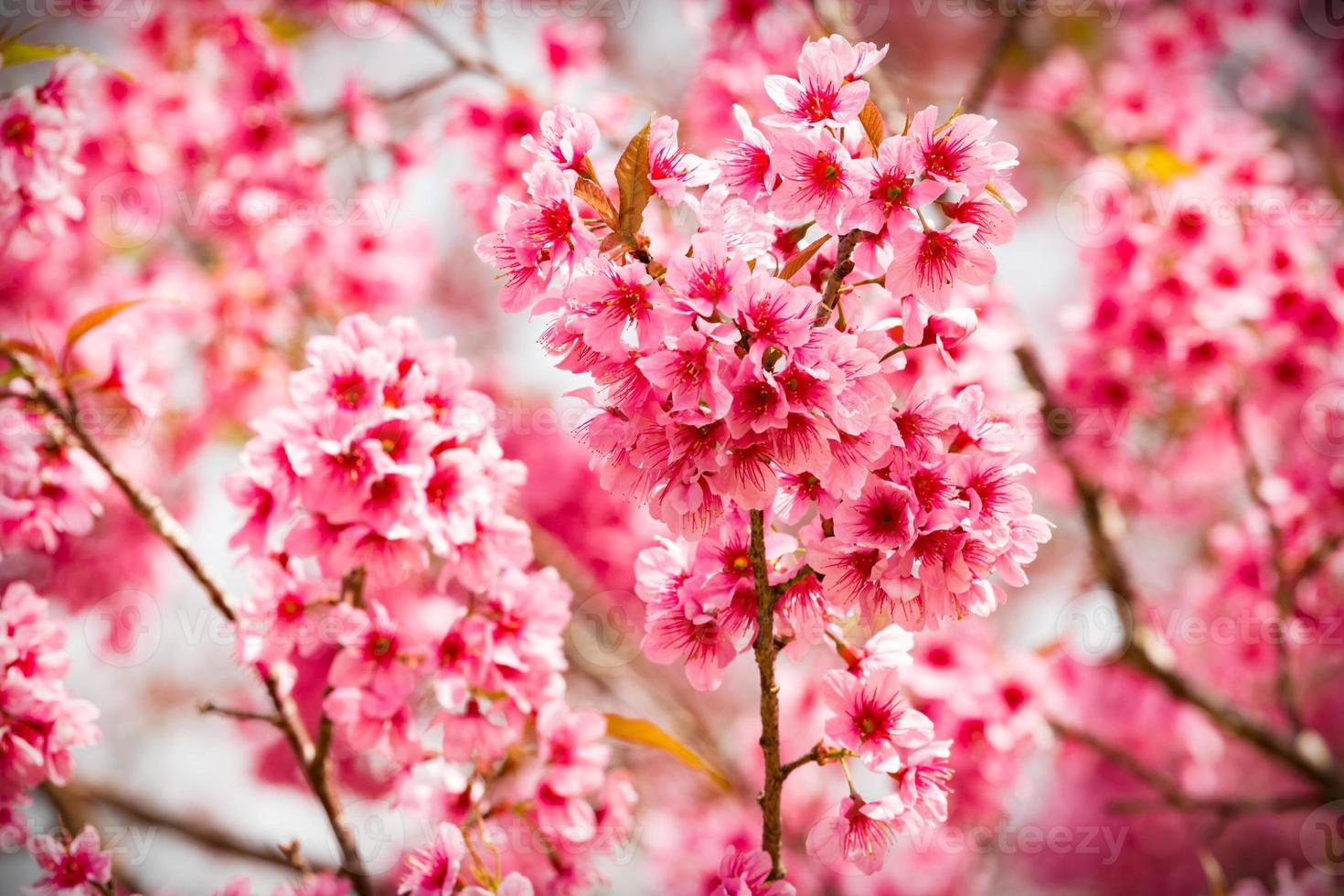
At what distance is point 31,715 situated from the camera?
147cm

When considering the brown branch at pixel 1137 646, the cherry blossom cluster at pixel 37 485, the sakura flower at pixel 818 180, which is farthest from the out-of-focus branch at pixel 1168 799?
the cherry blossom cluster at pixel 37 485

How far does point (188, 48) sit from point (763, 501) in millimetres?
3035

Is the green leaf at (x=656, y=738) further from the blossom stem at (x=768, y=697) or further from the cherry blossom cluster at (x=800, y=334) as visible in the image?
the cherry blossom cluster at (x=800, y=334)

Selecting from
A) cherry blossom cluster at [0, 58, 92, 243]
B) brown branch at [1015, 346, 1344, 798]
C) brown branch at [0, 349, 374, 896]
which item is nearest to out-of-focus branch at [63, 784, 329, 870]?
brown branch at [0, 349, 374, 896]

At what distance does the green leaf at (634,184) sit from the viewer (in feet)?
3.82

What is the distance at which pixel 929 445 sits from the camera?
117 cm

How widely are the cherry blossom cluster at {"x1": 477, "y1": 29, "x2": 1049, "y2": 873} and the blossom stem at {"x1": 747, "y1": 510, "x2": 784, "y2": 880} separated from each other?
0.03 m

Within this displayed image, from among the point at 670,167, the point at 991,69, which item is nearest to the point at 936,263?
the point at 670,167

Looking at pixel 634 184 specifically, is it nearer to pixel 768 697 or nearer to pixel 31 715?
pixel 768 697

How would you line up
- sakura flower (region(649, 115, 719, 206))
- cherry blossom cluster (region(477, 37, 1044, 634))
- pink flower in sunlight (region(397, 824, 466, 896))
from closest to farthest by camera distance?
cherry blossom cluster (region(477, 37, 1044, 634)) < sakura flower (region(649, 115, 719, 206)) < pink flower in sunlight (region(397, 824, 466, 896))

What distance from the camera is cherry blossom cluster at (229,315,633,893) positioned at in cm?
141

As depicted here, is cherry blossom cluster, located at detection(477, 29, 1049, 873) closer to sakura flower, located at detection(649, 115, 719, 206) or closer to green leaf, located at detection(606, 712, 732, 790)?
sakura flower, located at detection(649, 115, 719, 206)

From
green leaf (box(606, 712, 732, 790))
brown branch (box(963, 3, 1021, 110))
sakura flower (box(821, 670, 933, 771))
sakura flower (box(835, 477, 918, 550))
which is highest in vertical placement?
sakura flower (box(835, 477, 918, 550))

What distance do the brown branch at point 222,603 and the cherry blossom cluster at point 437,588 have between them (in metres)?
0.10
